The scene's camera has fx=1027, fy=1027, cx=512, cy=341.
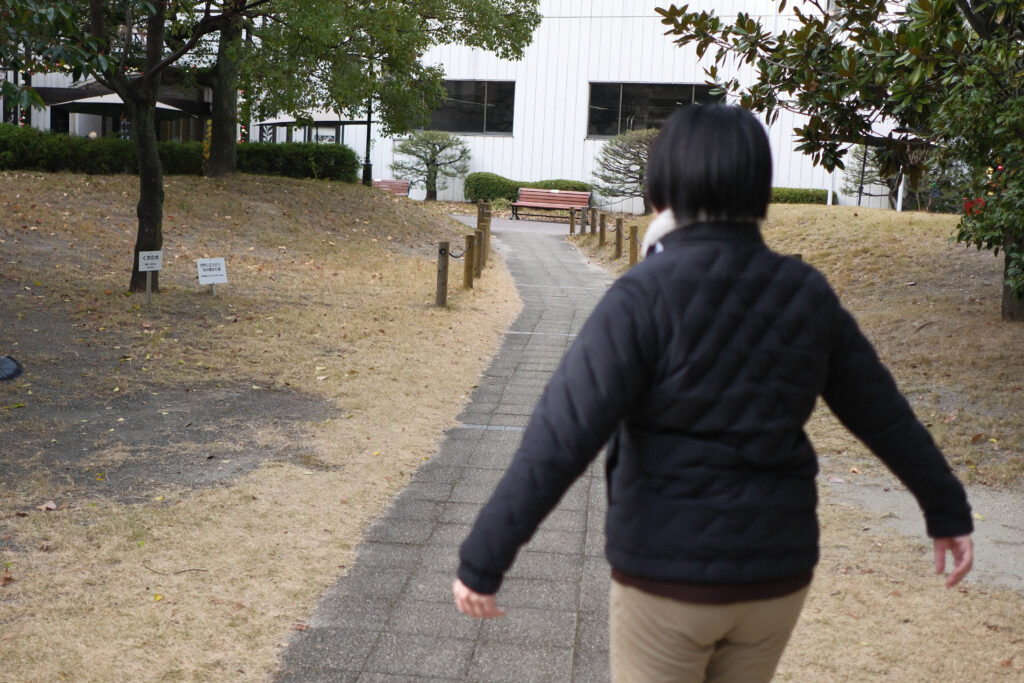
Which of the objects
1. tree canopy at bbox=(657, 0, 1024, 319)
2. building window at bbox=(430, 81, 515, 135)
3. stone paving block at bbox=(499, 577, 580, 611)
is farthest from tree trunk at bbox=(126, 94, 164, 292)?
building window at bbox=(430, 81, 515, 135)

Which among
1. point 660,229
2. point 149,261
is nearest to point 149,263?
point 149,261

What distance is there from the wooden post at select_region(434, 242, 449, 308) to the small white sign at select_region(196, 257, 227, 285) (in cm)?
256

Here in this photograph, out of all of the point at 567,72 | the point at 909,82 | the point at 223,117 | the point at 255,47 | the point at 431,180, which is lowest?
the point at 431,180

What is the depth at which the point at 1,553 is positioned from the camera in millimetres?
4621

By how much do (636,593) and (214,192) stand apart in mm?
18779

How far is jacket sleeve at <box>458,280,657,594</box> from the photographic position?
182cm

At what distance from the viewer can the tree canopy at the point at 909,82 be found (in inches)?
255

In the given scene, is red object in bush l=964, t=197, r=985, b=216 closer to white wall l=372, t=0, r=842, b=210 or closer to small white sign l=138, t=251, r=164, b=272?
small white sign l=138, t=251, r=164, b=272

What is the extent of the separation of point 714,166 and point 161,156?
66.3 ft

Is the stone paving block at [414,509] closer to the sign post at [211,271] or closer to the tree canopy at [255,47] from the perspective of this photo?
the tree canopy at [255,47]

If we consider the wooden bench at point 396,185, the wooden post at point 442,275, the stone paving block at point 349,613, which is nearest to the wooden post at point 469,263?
the wooden post at point 442,275

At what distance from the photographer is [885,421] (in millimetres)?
2072

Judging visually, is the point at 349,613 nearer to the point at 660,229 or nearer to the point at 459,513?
the point at 459,513

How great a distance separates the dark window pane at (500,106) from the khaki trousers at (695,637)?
3390 centimetres
